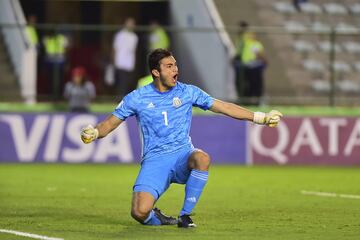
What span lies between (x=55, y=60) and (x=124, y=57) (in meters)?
1.56

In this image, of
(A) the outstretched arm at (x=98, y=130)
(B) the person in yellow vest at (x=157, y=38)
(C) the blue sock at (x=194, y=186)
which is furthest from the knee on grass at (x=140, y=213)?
(B) the person in yellow vest at (x=157, y=38)

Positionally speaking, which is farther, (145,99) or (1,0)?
(1,0)

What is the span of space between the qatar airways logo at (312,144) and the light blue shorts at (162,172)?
37.8 ft

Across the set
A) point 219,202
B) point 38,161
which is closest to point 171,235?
point 219,202

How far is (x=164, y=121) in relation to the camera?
38.7ft

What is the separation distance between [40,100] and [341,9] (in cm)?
951

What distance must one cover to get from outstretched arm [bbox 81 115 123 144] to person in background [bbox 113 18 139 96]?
42.3 ft

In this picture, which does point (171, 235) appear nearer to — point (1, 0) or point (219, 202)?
point (219, 202)

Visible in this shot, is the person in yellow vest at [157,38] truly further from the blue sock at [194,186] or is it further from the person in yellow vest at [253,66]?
the blue sock at [194,186]

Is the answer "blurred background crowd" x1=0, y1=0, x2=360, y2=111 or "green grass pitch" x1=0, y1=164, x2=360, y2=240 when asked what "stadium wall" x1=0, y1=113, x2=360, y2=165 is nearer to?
"green grass pitch" x1=0, y1=164, x2=360, y2=240

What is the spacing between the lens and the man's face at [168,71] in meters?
11.7

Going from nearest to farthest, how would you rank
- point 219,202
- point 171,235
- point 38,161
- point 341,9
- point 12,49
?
point 171,235, point 219,202, point 38,161, point 12,49, point 341,9

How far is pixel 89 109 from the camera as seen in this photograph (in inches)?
910

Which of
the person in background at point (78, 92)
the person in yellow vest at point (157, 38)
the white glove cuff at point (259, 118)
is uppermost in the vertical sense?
the person in yellow vest at point (157, 38)
